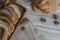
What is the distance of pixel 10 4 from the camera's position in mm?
939

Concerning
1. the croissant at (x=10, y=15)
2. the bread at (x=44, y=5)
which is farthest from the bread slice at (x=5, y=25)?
the bread at (x=44, y=5)

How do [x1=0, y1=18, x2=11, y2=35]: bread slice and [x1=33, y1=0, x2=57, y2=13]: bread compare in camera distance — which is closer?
[x1=0, y1=18, x2=11, y2=35]: bread slice

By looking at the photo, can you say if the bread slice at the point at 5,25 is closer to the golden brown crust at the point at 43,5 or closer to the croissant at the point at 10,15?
the croissant at the point at 10,15

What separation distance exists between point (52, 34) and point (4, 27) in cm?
27

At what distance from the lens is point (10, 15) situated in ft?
2.85

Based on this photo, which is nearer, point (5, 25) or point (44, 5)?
point (5, 25)

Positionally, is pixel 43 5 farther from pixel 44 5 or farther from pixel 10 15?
pixel 10 15

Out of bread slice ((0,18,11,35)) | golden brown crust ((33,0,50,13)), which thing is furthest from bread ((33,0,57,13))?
bread slice ((0,18,11,35))

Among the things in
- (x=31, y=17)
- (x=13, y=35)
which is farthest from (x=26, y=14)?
(x=13, y=35)

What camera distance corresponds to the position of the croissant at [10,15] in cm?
80

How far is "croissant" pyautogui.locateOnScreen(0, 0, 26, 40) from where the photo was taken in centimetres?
80

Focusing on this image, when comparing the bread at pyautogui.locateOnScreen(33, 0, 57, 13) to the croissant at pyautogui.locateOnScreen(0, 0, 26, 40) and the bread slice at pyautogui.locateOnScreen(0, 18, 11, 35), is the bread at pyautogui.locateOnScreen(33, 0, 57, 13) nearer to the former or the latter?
the croissant at pyautogui.locateOnScreen(0, 0, 26, 40)

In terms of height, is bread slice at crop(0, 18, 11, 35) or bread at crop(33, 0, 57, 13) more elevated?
bread at crop(33, 0, 57, 13)

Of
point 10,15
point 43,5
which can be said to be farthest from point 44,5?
point 10,15
